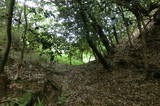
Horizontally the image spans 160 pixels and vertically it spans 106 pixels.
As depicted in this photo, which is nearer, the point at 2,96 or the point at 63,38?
the point at 2,96

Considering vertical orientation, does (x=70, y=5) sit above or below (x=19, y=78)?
above

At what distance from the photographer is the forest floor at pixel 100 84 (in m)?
5.25

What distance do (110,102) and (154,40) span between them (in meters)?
5.70

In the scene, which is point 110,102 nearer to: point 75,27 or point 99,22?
point 75,27

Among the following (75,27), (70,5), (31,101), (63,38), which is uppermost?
(70,5)

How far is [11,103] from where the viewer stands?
152 inches

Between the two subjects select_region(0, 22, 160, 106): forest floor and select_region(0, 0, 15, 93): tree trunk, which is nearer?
select_region(0, 0, 15, 93): tree trunk

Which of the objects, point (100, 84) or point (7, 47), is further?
point (100, 84)

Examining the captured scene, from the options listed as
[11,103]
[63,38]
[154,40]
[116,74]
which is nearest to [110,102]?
[116,74]

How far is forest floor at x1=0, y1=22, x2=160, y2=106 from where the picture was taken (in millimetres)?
5254

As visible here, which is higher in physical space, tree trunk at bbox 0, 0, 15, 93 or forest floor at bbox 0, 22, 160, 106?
tree trunk at bbox 0, 0, 15, 93

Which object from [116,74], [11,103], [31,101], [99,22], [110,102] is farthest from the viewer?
[99,22]

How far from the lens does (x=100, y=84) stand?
7.09 m

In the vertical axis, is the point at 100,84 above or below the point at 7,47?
below
